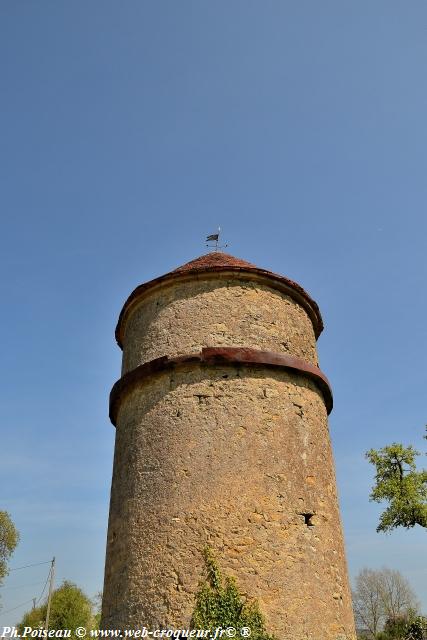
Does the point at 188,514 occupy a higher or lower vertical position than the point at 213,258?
lower

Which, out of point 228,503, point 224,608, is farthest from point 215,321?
point 224,608

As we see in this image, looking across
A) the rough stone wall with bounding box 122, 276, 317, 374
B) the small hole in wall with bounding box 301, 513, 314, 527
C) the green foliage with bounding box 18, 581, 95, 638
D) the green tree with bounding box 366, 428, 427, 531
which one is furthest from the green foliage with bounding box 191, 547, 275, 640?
the green foliage with bounding box 18, 581, 95, 638

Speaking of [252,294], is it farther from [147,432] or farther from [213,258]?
[147,432]

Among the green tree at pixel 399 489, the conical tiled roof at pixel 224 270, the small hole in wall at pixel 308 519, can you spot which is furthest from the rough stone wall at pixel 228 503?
the green tree at pixel 399 489

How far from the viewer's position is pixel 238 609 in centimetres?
529

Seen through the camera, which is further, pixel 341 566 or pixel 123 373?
pixel 123 373

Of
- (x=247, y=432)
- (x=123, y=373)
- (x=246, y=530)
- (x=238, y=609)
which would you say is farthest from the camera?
(x=123, y=373)

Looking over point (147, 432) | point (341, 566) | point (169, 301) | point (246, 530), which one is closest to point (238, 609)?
point (246, 530)

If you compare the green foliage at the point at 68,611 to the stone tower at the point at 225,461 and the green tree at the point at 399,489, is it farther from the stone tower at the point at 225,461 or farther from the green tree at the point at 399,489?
the stone tower at the point at 225,461

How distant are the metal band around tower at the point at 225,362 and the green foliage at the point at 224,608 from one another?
7.77 ft

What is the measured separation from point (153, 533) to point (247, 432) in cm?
155

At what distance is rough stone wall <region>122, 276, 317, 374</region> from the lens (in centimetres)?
678

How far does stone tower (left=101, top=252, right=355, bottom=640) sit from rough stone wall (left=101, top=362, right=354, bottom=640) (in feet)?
0.04

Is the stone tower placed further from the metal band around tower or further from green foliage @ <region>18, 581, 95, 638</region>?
green foliage @ <region>18, 581, 95, 638</region>
